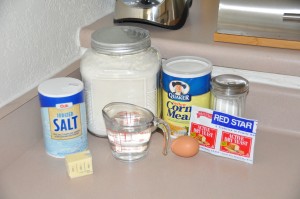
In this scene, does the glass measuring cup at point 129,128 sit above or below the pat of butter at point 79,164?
above

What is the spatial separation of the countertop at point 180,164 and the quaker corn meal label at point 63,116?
0.03 m

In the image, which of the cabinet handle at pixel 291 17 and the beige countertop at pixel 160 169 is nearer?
the beige countertop at pixel 160 169

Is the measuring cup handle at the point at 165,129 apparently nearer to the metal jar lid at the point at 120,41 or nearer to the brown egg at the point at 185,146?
the brown egg at the point at 185,146

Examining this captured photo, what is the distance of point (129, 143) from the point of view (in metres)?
0.77

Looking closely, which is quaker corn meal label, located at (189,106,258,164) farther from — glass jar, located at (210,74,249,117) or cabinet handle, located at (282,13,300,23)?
cabinet handle, located at (282,13,300,23)

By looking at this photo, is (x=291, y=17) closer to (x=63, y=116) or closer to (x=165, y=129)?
(x=165, y=129)

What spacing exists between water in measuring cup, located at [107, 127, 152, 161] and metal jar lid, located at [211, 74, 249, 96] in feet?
0.47

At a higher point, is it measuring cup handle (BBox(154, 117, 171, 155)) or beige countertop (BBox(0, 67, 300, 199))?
measuring cup handle (BBox(154, 117, 171, 155))

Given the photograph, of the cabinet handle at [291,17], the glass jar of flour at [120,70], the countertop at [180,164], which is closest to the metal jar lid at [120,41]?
the glass jar of flour at [120,70]

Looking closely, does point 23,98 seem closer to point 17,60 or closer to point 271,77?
point 17,60

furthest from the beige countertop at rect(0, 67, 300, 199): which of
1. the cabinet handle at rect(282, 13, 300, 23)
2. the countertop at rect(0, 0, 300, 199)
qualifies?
the cabinet handle at rect(282, 13, 300, 23)

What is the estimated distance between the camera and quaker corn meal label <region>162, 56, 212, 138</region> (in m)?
0.79

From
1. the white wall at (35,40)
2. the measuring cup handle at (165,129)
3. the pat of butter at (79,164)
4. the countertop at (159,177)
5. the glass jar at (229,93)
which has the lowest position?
the countertop at (159,177)

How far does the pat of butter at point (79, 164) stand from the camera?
0.73 metres
